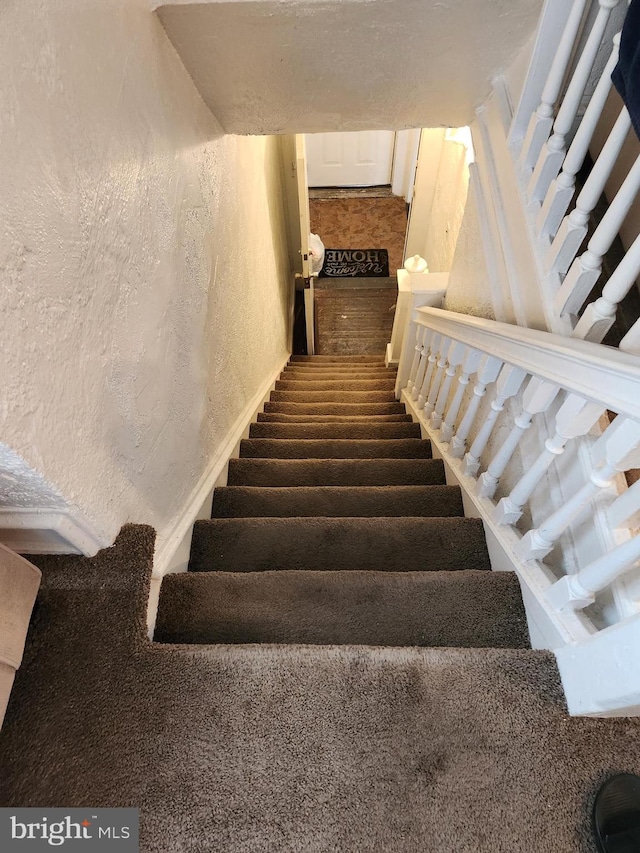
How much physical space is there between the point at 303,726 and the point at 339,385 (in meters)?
2.87

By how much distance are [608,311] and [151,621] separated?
1216 mm

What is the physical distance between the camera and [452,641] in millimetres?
996

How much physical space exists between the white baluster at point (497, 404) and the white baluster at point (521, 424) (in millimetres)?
42

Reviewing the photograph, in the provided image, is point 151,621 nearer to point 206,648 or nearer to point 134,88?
point 206,648

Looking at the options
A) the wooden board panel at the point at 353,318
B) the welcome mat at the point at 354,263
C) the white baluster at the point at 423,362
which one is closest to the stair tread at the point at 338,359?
the wooden board panel at the point at 353,318

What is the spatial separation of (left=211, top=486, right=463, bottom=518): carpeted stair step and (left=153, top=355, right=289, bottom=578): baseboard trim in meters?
0.09

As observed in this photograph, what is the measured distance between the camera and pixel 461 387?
1.58 metres

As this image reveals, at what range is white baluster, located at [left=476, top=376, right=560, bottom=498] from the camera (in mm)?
935

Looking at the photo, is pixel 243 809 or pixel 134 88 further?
pixel 134 88

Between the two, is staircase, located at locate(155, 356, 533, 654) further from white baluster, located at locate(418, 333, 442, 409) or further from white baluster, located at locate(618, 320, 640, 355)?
white baluster, located at locate(618, 320, 640, 355)

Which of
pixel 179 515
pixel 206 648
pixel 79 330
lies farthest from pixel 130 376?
pixel 206 648

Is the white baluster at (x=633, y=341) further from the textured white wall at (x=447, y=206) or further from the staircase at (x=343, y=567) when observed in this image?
the textured white wall at (x=447, y=206)

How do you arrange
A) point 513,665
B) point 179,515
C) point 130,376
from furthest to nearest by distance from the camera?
point 179,515
point 130,376
point 513,665

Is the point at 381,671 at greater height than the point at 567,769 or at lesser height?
greater
